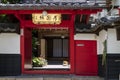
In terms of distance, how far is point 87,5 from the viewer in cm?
1752

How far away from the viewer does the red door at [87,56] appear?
19844mm

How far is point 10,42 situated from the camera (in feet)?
64.4

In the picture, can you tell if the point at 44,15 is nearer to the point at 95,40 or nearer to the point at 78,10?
the point at 78,10

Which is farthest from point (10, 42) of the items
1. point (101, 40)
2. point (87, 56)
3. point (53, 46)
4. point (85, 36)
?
point (53, 46)

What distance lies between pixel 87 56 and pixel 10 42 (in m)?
4.49

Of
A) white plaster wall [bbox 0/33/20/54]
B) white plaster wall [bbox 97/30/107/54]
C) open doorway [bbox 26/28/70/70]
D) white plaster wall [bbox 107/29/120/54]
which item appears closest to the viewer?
white plaster wall [bbox 107/29/120/54]

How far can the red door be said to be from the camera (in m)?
19.8

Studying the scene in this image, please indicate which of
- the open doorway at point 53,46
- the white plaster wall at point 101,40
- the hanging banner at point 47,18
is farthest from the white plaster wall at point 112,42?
the open doorway at point 53,46

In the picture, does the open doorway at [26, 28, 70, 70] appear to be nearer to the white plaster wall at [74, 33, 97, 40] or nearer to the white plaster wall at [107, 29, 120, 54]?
the white plaster wall at [74, 33, 97, 40]

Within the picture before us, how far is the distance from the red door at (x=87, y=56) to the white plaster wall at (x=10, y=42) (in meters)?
3.40

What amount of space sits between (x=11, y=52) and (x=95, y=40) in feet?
15.9

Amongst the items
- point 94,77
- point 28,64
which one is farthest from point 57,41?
point 94,77

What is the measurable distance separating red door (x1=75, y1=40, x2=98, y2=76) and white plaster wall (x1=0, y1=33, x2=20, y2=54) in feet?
11.2

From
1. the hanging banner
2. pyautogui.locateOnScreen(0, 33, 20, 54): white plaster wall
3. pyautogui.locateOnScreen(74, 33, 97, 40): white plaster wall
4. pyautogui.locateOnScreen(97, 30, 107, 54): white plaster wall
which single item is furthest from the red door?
pyautogui.locateOnScreen(0, 33, 20, 54): white plaster wall
